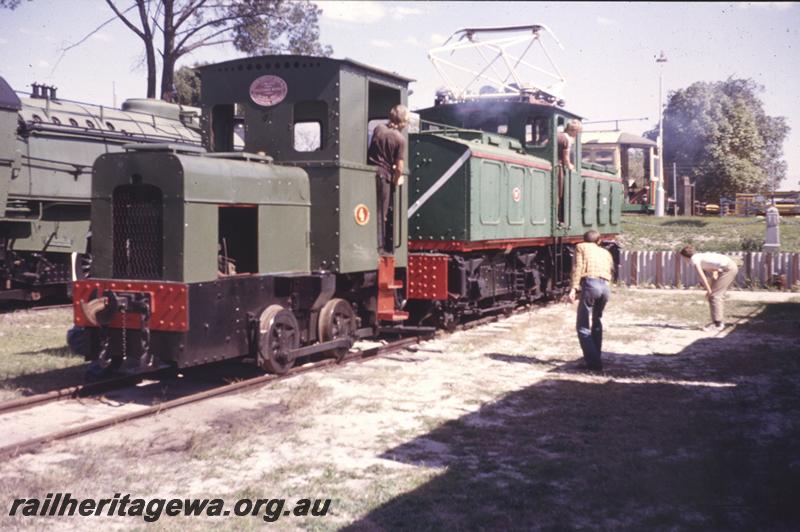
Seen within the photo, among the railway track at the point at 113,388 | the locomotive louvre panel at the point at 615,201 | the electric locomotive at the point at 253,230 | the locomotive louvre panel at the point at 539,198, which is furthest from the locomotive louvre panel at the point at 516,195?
the locomotive louvre panel at the point at 615,201

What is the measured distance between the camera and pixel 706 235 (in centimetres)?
2998

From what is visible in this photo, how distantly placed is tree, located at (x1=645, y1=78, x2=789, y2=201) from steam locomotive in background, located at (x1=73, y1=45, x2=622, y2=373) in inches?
1634

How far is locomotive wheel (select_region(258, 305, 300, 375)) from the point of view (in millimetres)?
8234

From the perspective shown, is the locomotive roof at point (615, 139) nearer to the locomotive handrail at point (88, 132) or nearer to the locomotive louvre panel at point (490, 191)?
the locomotive handrail at point (88, 132)

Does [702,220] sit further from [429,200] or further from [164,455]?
[164,455]

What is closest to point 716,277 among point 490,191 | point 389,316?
point 490,191

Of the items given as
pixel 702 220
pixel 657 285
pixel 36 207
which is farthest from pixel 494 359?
pixel 702 220

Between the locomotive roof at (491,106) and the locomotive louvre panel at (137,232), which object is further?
the locomotive roof at (491,106)

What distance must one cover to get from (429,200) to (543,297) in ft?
19.3

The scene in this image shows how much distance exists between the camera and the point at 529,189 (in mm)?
14602

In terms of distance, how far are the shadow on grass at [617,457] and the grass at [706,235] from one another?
19386 millimetres

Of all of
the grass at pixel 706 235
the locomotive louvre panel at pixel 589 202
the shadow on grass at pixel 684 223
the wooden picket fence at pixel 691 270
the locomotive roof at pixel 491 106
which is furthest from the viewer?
the shadow on grass at pixel 684 223

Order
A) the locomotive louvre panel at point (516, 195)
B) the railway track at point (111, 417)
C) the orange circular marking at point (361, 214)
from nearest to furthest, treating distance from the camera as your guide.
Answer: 1. the railway track at point (111, 417)
2. the orange circular marking at point (361, 214)
3. the locomotive louvre panel at point (516, 195)

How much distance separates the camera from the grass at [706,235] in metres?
27.4
